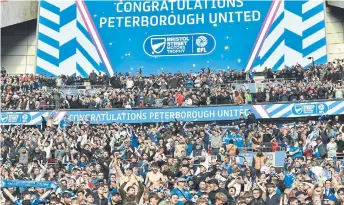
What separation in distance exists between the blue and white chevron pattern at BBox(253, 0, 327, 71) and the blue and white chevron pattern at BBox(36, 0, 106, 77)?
9.49 meters

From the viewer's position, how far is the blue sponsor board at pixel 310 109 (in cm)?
2855

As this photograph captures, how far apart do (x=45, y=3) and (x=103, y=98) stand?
33.3 feet

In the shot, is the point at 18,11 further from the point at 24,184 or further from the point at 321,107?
the point at 24,184

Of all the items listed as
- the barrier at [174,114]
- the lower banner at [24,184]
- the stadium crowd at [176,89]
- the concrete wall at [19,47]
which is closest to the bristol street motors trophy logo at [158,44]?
the stadium crowd at [176,89]

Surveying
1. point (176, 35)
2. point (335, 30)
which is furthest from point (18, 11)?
point (335, 30)

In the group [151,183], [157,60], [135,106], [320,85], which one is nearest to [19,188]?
[151,183]

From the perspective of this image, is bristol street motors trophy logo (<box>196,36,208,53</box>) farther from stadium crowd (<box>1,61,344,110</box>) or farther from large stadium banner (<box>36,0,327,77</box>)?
stadium crowd (<box>1,61,344,110</box>)

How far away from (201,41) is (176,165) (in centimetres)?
1886

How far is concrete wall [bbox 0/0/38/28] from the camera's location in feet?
128

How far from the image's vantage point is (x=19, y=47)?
40.0 m

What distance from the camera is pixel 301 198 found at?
12.8 m

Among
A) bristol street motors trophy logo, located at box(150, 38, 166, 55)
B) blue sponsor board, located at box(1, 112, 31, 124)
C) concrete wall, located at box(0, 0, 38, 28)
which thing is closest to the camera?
blue sponsor board, located at box(1, 112, 31, 124)

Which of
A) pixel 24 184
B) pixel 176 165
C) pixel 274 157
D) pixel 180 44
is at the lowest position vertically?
pixel 24 184

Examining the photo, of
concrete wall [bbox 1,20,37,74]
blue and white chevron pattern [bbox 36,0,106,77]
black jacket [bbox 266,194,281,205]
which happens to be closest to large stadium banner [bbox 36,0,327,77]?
blue and white chevron pattern [bbox 36,0,106,77]
